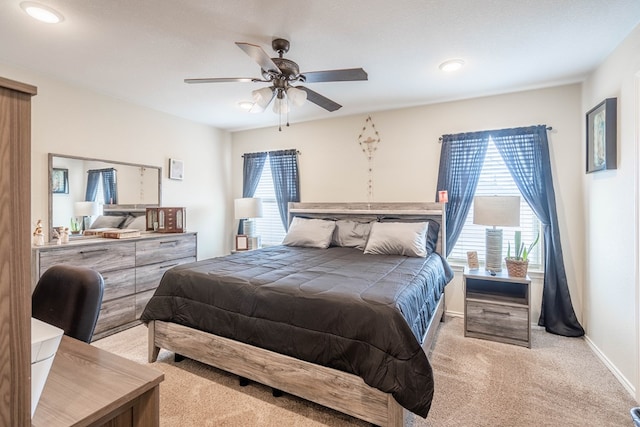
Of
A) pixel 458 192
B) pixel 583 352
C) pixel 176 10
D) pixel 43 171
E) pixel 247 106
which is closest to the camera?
pixel 176 10

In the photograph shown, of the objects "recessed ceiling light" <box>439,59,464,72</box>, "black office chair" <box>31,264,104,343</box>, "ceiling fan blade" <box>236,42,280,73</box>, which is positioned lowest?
"black office chair" <box>31,264,104,343</box>

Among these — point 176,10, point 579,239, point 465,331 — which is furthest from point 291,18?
point 579,239

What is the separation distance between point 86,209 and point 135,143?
0.98 m

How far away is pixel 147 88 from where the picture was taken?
132 inches

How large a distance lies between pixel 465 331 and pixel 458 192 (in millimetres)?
1501

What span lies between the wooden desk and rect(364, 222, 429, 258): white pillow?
257cm

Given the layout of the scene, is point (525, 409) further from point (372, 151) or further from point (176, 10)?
point (176, 10)

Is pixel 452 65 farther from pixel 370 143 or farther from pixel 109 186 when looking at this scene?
pixel 109 186

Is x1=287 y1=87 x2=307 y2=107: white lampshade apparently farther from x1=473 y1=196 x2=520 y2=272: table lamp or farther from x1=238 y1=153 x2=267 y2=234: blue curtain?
x1=238 y1=153 x2=267 y2=234: blue curtain

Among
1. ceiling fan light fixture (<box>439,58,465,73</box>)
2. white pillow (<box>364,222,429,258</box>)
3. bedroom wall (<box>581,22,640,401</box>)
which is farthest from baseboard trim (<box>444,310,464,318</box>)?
ceiling fan light fixture (<box>439,58,465,73</box>)

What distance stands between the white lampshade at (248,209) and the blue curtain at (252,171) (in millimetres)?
514

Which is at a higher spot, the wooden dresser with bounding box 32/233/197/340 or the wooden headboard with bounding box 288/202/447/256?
the wooden headboard with bounding box 288/202/447/256

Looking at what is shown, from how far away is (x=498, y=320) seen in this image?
293 cm

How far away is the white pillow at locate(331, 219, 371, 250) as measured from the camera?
3.68 meters
